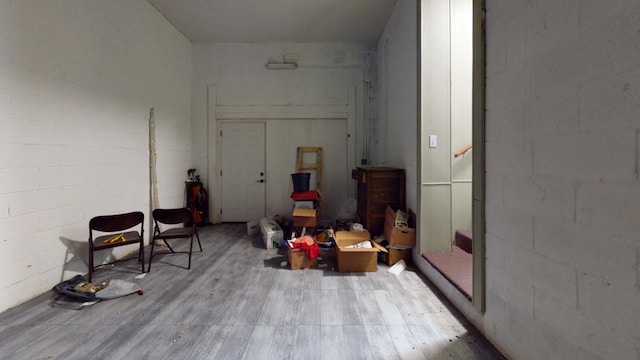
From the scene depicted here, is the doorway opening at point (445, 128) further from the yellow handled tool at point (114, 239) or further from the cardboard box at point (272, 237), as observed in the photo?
the yellow handled tool at point (114, 239)

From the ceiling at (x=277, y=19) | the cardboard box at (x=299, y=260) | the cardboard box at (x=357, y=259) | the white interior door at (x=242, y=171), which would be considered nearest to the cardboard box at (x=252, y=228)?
the white interior door at (x=242, y=171)

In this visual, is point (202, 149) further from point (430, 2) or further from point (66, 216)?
point (430, 2)

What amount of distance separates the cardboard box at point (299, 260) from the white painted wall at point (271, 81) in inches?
101

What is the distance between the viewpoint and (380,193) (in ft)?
11.1

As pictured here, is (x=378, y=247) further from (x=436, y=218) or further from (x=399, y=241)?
(x=436, y=218)

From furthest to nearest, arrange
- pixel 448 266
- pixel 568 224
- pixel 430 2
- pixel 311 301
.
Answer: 1. pixel 430 2
2. pixel 448 266
3. pixel 311 301
4. pixel 568 224

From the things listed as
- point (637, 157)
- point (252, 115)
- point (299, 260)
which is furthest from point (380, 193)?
point (252, 115)

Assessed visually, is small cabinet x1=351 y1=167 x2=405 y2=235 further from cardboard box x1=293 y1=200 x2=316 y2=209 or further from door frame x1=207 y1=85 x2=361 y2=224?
door frame x1=207 y1=85 x2=361 y2=224

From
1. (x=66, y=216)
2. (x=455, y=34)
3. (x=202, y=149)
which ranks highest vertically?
(x=455, y=34)

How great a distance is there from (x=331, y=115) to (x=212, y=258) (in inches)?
123

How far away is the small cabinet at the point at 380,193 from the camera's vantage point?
334cm

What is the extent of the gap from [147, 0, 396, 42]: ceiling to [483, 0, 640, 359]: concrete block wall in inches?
107

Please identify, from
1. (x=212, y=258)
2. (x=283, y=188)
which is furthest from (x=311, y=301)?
(x=283, y=188)

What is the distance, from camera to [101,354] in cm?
164
